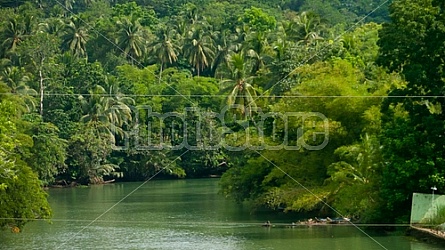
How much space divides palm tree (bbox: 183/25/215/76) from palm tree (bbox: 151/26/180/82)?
1.03m

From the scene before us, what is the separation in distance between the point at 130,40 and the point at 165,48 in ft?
9.10

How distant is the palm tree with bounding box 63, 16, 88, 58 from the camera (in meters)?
72.6

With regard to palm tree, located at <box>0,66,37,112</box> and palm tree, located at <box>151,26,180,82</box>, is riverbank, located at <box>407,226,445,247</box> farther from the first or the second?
palm tree, located at <box>151,26,180,82</box>

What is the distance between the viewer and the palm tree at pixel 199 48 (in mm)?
72500

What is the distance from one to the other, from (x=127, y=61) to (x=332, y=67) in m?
37.5

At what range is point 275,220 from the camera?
35.1 metres

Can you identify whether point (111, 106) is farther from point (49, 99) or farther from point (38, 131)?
point (38, 131)

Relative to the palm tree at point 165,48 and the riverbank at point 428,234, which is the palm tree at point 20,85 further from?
the riverbank at point 428,234

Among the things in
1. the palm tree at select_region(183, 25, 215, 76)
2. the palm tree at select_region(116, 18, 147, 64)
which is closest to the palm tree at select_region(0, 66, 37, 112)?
the palm tree at select_region(116, 18, 147, 64)

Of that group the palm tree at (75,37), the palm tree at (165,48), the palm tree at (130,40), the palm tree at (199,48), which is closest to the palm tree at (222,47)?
the palm tree at (199,48)

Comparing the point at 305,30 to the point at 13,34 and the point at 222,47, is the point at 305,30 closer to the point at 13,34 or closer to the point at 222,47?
the point at 222,47

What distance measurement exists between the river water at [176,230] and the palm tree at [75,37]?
27444 mm

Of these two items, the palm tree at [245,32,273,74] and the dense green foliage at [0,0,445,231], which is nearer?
the dense green foliage at [0,0,445,231]

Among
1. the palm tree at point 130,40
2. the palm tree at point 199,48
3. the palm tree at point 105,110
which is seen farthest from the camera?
the palm tree at point 199,48
